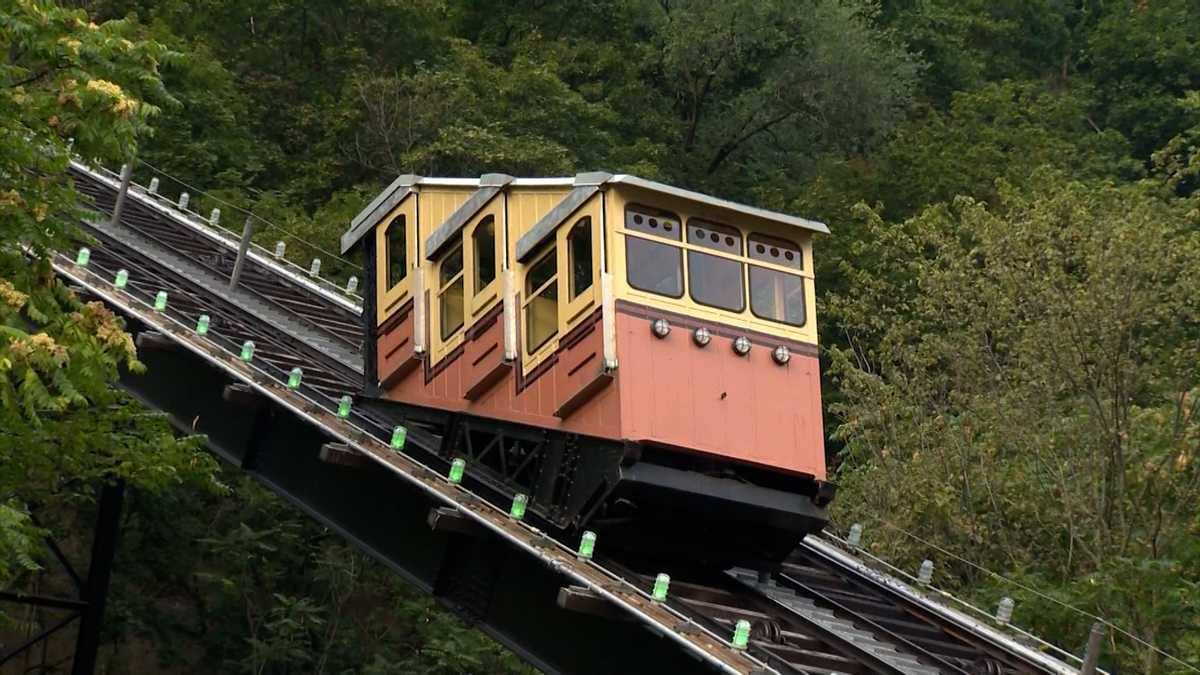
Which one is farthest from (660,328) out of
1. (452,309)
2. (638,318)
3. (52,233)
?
(52,233)

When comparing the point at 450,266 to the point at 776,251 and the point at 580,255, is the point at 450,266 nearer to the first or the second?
the point at 580,255

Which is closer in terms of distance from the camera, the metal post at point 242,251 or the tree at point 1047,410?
the tree at point 1047,410

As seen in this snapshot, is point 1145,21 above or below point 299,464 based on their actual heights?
above

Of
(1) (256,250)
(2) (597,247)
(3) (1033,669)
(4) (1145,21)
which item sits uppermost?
(4) (1145,21)

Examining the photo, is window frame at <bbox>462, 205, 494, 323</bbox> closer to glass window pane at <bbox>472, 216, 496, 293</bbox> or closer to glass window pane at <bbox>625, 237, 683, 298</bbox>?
glass window pane at <bbox>472, 216, 496, 293</bbox>

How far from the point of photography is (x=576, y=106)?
42.5 m

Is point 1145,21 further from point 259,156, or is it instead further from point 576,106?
point 259,156

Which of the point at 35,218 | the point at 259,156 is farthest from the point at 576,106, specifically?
the point at 35,218

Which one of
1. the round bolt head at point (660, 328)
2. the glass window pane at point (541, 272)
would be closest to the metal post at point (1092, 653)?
the round bolt head at point (660, 328)

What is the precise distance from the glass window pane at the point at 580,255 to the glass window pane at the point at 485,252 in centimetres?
145

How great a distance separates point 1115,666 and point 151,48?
1135cm

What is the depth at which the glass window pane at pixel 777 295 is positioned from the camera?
17.2m

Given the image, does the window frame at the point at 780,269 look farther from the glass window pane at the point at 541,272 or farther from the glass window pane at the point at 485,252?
the glass window pane at the point at 485,252

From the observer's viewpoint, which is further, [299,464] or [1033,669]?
[299,464]
